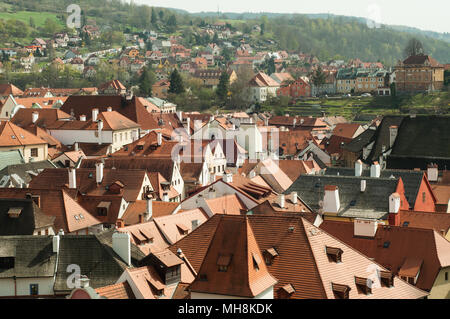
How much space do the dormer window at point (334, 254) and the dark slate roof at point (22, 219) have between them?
14546mm

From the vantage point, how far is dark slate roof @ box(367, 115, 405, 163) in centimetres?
5054

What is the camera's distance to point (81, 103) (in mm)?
77500

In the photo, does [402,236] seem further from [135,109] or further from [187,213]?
[135,109]

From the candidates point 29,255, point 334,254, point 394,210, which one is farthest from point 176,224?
point 334,254

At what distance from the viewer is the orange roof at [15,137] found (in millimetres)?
58719

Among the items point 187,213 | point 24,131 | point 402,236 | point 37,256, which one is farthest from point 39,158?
point 402,236

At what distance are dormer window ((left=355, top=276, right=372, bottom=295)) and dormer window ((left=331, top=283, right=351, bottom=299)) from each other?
0.89 meters

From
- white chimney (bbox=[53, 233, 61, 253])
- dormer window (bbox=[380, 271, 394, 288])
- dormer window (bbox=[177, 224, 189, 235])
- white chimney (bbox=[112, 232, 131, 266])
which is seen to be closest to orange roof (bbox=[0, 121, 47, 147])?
dormer window (bbox=[177, 224, 189, 235])

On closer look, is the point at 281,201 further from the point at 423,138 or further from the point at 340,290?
the point at 423,138

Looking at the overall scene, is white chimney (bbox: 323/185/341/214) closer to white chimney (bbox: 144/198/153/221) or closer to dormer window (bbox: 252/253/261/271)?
white chimney (bbox: 144/198/153/221)

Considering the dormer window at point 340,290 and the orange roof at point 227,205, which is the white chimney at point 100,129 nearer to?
the orange roof at point 227,205

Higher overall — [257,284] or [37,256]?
[257,284]

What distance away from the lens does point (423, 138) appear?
48.8 metres
